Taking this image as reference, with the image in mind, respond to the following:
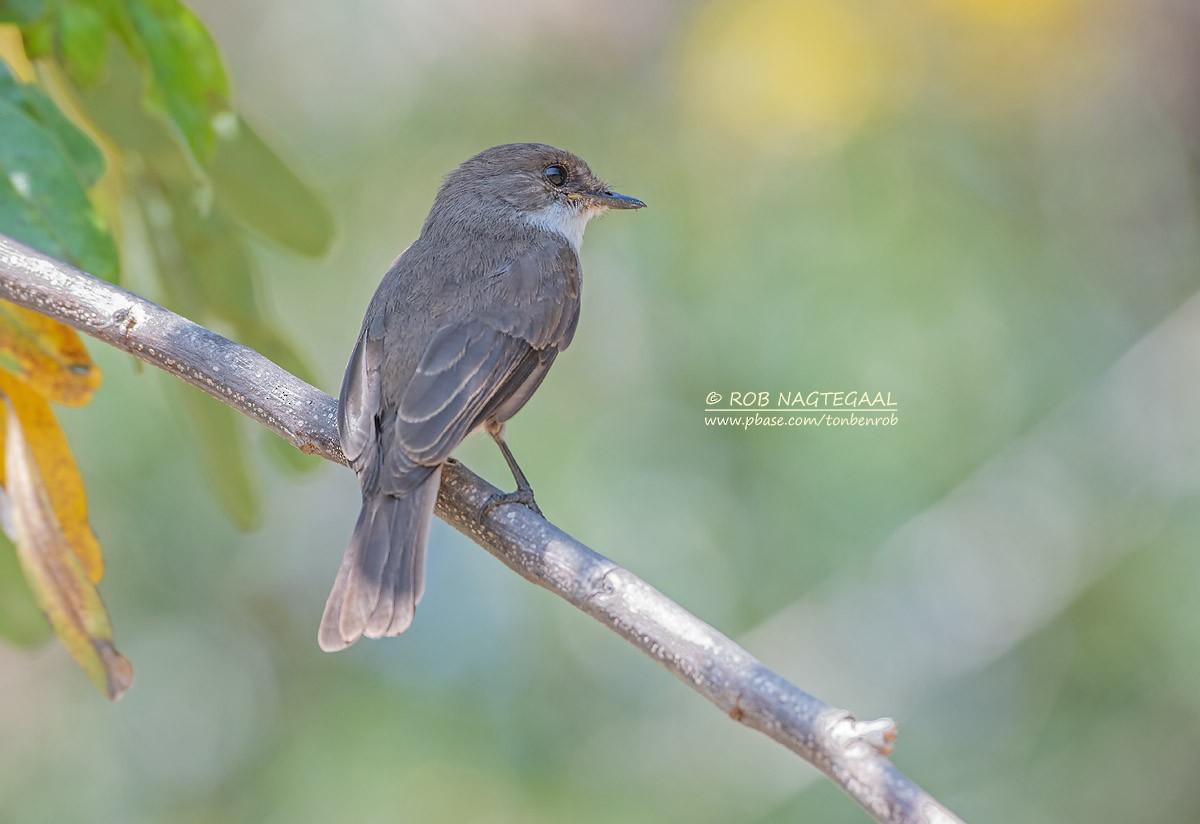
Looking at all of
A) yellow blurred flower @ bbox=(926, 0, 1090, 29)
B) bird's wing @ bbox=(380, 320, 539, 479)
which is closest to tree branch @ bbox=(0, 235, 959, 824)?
bird's wing @ bbox=(380, 320, 539, 479)

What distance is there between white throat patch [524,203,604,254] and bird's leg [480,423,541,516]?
808 mm

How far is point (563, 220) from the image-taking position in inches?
174

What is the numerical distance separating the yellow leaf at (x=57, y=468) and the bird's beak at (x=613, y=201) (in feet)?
7.15

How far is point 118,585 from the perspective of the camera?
19.4ft

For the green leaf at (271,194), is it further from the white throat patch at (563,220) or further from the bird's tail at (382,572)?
the white throat patch at (563,220)

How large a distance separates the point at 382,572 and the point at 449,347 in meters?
0.77

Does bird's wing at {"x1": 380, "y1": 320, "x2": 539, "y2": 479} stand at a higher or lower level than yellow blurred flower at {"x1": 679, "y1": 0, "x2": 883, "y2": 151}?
lower

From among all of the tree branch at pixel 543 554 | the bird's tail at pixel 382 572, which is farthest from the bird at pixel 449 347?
the tree branch at pixel 543 554

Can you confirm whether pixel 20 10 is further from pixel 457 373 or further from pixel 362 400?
pixel 457 373

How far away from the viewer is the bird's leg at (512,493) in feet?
8.99

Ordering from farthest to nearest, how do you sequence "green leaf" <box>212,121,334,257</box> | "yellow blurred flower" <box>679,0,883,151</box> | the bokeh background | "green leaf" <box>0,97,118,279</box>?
"yellow blurred flower" <box>679,0,883,151</box>
the bokeh background
"green leaf" <box>212,121,334,257</box>
"green leaf" <box>0,97,118,279</box>

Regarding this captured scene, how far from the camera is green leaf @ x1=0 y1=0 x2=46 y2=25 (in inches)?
102

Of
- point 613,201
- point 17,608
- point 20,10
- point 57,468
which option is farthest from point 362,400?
point 613,201

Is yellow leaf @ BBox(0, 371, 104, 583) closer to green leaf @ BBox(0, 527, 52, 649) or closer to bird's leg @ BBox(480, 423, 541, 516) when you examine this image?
green leaf @ BBox(0, 527, 52, 649)
